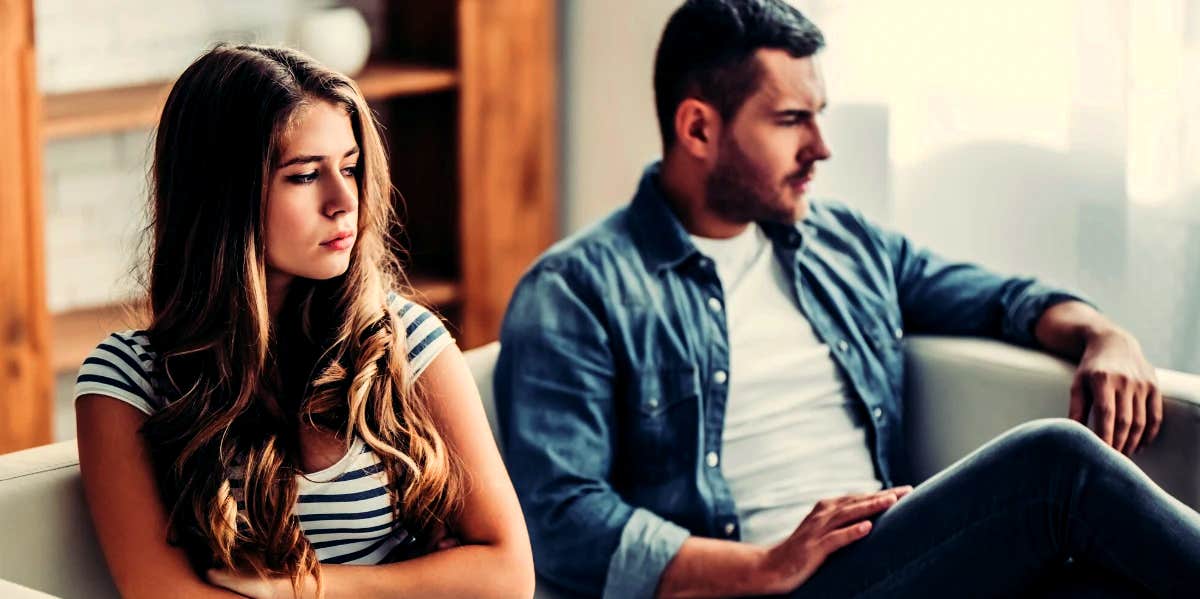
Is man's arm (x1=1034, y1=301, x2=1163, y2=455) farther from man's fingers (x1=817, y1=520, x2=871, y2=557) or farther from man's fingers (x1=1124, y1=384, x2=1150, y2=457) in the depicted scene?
man's fingers (x1=817, y1=520, x2=871, y2=557)

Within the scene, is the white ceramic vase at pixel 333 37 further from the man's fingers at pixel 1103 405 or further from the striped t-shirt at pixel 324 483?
the man's fingers at pixel 1103 405

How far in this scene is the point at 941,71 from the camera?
8.27ft

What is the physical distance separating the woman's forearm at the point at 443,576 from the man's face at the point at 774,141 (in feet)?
2.20

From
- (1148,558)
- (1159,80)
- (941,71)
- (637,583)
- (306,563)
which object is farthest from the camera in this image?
(941,71)

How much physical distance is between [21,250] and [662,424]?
46.2 inches

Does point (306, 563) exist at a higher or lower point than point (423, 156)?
lower

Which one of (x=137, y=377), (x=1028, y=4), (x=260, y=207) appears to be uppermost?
(x=1028, y=4)

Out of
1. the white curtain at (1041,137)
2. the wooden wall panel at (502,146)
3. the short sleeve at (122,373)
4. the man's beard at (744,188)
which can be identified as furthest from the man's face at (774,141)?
the wooden wall panel at (502,146)

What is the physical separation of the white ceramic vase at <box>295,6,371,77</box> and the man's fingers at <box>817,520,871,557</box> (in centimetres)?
153

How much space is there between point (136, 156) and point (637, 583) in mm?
1620

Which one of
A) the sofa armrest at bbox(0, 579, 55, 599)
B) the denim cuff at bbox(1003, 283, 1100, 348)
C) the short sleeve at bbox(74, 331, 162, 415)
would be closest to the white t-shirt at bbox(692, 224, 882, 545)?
the denim cuff at bbox(1003, 283, 1100, 348)

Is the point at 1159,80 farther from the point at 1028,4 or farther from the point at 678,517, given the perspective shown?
the point at 678,517

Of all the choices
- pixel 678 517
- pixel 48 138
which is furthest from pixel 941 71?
pixel 48 138

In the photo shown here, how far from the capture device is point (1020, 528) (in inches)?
65.5
